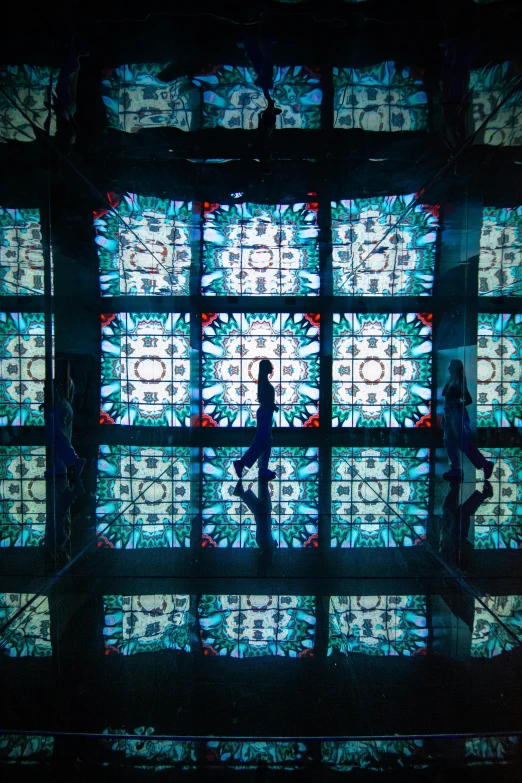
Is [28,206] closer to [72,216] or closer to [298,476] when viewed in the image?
[72,216]

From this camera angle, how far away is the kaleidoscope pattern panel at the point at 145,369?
23.4 feet

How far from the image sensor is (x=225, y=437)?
387 inches

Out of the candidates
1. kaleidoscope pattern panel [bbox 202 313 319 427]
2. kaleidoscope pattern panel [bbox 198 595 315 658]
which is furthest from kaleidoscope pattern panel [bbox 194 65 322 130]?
kaleidoscope pattern panel [bbox 202 313 319 427]

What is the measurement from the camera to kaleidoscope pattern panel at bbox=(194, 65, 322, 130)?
15.1ft

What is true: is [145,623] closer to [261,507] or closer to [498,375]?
[261,507]

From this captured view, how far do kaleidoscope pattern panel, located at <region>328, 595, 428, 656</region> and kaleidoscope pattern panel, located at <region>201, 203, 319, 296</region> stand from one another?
5839 mm

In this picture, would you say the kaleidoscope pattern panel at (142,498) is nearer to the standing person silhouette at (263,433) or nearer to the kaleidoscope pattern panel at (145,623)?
the standing person silhouette at (263,433)

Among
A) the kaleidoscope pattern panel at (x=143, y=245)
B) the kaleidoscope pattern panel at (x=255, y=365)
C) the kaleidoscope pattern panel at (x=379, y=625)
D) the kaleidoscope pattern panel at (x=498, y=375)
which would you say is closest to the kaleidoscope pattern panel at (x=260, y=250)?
the kaleidoscope pattern panel at (x=143, y=245)

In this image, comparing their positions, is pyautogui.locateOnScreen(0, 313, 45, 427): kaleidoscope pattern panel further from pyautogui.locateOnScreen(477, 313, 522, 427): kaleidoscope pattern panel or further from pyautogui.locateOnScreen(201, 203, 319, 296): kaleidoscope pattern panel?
pyautogui.locateOnScreen(477, 313, 522, 427): kaleidoscope pattern panel

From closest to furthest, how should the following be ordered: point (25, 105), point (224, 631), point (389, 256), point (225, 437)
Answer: point (224, 631) < point (25, 105) < point (389, 256) < point (225, 437)

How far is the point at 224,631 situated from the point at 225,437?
7.74 m

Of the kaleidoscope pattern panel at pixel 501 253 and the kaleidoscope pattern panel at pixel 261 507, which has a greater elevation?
the kaleidoscope pattern panel at pixel 501 253

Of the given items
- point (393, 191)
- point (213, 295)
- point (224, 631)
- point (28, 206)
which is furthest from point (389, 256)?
point (224, 631)

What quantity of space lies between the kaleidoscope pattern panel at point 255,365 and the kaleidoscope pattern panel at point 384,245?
1.56m
